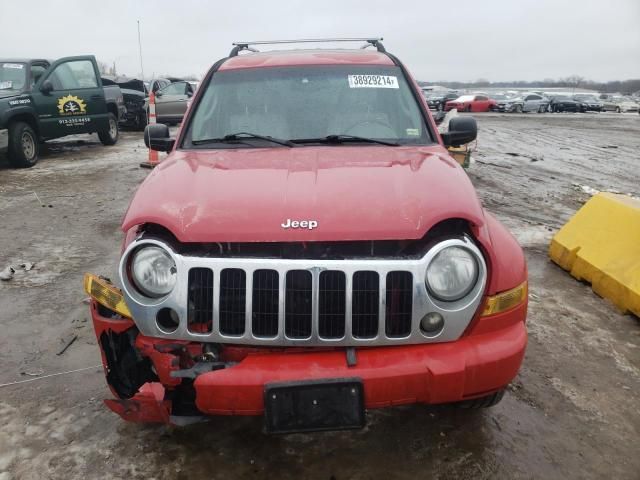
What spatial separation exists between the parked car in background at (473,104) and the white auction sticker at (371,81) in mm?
30975

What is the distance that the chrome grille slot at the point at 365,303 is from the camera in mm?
2104

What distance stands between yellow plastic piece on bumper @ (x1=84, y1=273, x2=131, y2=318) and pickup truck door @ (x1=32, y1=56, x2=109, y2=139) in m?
9.14

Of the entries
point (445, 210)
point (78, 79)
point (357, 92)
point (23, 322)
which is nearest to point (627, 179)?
point (357, 92)

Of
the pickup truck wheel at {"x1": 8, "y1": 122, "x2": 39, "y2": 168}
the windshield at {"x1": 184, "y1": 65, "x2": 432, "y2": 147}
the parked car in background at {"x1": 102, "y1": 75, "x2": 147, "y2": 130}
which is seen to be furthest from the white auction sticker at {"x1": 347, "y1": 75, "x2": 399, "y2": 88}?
the parked car in background at {"x1": 102, "y1": 75, "x2": 147, "y2": 130}

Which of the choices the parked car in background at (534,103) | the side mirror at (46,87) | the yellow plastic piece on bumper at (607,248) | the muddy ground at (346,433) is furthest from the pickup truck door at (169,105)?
the parked car in background at (534,103)

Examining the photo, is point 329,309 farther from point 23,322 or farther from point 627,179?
point 627,179

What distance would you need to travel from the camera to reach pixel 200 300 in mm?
2166

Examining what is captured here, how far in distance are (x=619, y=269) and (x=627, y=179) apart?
280 inches

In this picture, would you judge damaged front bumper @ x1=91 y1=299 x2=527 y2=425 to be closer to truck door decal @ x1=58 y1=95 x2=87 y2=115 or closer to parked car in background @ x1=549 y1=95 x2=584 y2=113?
truck door decal @ x1=58 y1=95 x2=87 y2=115

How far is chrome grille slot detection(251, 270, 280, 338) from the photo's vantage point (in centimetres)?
211

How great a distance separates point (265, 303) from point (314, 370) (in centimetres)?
34

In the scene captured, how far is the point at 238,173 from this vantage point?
2.60m

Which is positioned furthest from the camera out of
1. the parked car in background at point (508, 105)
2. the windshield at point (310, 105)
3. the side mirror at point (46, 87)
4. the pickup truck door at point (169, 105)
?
the parked car in background at point (508, 105)

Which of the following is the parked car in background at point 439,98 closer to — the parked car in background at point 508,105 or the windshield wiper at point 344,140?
the parked car in background at point 508,105
